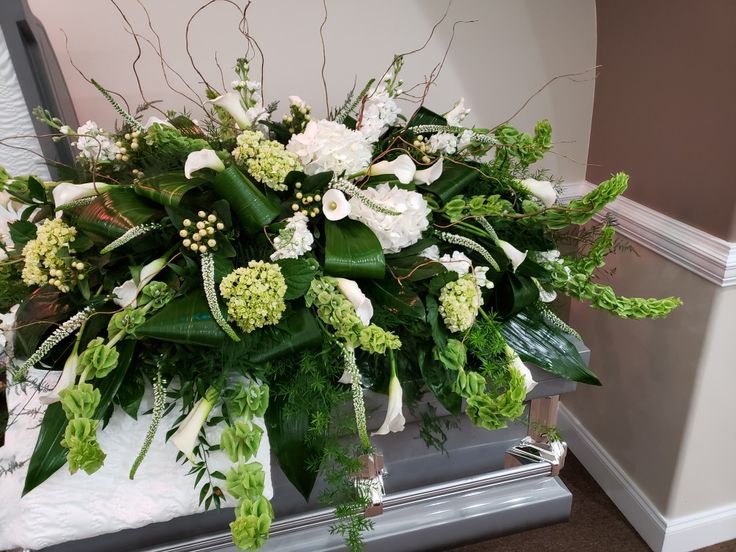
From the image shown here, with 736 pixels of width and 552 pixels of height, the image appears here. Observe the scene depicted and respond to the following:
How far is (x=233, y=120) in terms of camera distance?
932 millimetres

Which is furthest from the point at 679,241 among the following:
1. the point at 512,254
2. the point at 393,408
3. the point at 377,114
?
the point at 393,408

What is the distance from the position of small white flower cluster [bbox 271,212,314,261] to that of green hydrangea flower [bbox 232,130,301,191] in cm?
8

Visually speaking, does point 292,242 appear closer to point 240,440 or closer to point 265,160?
point 265,160

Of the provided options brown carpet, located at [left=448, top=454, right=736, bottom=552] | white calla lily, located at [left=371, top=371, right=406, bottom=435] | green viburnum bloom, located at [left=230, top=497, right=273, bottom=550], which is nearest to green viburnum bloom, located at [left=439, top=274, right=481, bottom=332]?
white calla lily, located at [left=371, top=371, right=406, bottom=435]

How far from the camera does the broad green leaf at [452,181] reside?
0.88m

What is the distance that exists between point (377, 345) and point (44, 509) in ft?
1.53

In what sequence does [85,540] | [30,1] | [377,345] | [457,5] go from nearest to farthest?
1. [377,345]
2. [85,540]
3. [30,1]
4. [457,5]

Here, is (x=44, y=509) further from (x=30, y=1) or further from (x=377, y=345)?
(x=30, y=1)

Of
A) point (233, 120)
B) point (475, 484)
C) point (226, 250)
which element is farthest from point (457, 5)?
point (475, 484)

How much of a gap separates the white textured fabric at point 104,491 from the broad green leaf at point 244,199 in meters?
0.26

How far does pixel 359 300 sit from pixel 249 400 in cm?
18

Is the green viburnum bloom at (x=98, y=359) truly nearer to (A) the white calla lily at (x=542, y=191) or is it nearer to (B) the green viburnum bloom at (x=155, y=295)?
(B) the green viburnum bloom at (x=155, y=295)

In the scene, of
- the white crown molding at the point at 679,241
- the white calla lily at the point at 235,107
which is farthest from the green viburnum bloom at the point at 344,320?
the white crown molding at the point at 679,241

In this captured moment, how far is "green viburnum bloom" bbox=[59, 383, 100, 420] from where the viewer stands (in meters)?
0.63
